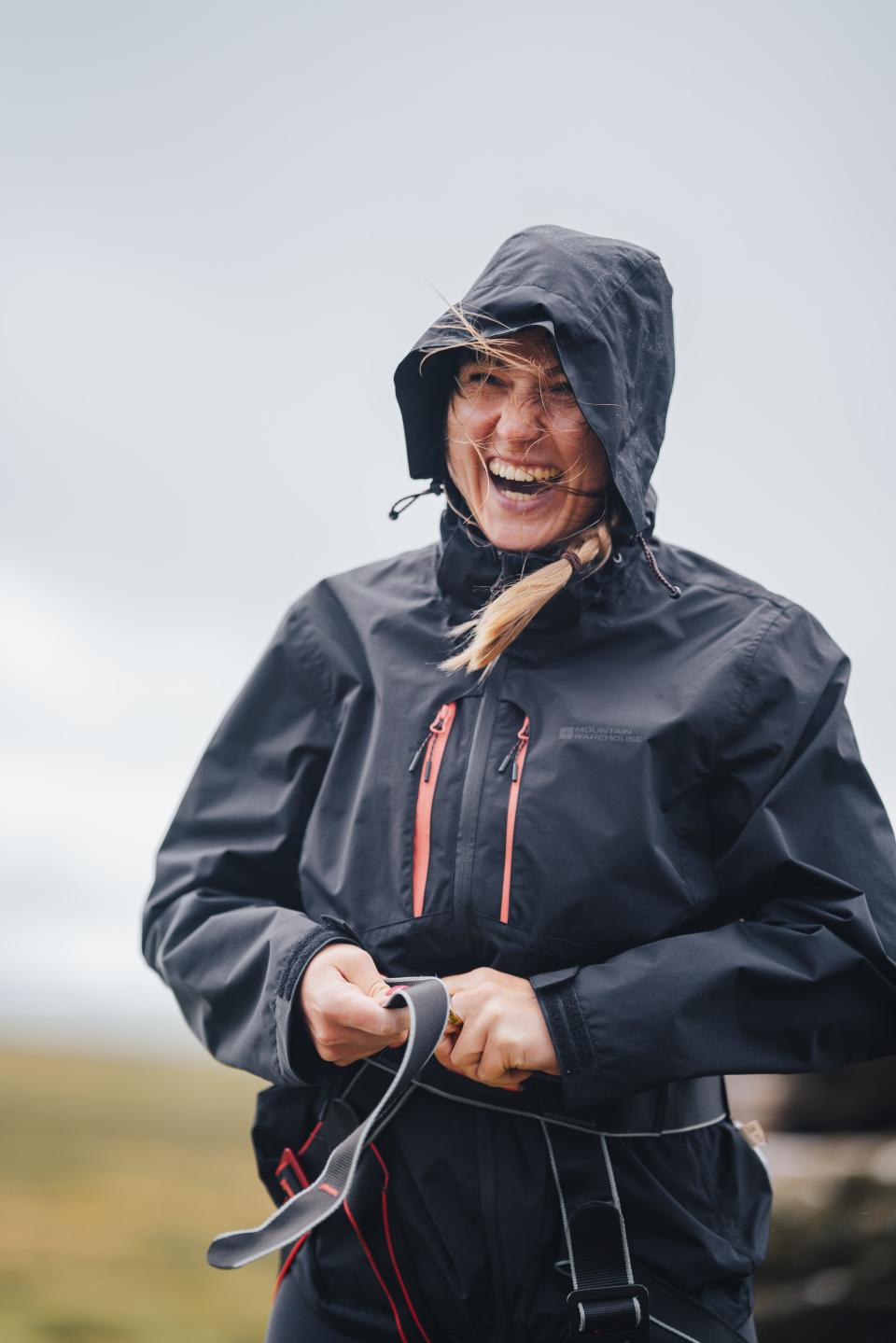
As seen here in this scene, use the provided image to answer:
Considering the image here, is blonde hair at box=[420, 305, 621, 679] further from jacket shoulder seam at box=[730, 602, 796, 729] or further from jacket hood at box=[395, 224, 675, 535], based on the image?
jacket shoulder seam at box=[730, 602, 796, 729]

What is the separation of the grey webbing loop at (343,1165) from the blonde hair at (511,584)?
608 millimetres

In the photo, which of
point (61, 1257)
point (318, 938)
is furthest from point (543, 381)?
point (61, 1257)

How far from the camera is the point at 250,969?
205 centimetres

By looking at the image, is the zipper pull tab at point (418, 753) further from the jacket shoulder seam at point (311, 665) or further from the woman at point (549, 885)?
the jacket shoulder seam at point (311, 665)

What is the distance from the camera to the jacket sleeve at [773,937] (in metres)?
1.79

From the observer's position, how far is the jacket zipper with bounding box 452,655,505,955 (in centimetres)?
193

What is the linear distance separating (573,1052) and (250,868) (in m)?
0.82

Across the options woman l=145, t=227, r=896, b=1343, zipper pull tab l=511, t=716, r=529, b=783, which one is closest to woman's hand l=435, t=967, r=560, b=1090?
woman l=145, t=227, r=896, b=1343

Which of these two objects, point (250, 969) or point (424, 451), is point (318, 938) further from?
point (424, 451)

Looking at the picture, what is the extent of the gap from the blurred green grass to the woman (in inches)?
155

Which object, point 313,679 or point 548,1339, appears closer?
point 548,1339

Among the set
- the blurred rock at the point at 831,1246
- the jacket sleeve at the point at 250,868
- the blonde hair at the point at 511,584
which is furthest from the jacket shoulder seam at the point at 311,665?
the blurred rock at the point at 831,1246

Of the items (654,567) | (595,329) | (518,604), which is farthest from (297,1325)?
(595,329)

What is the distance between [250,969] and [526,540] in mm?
937
